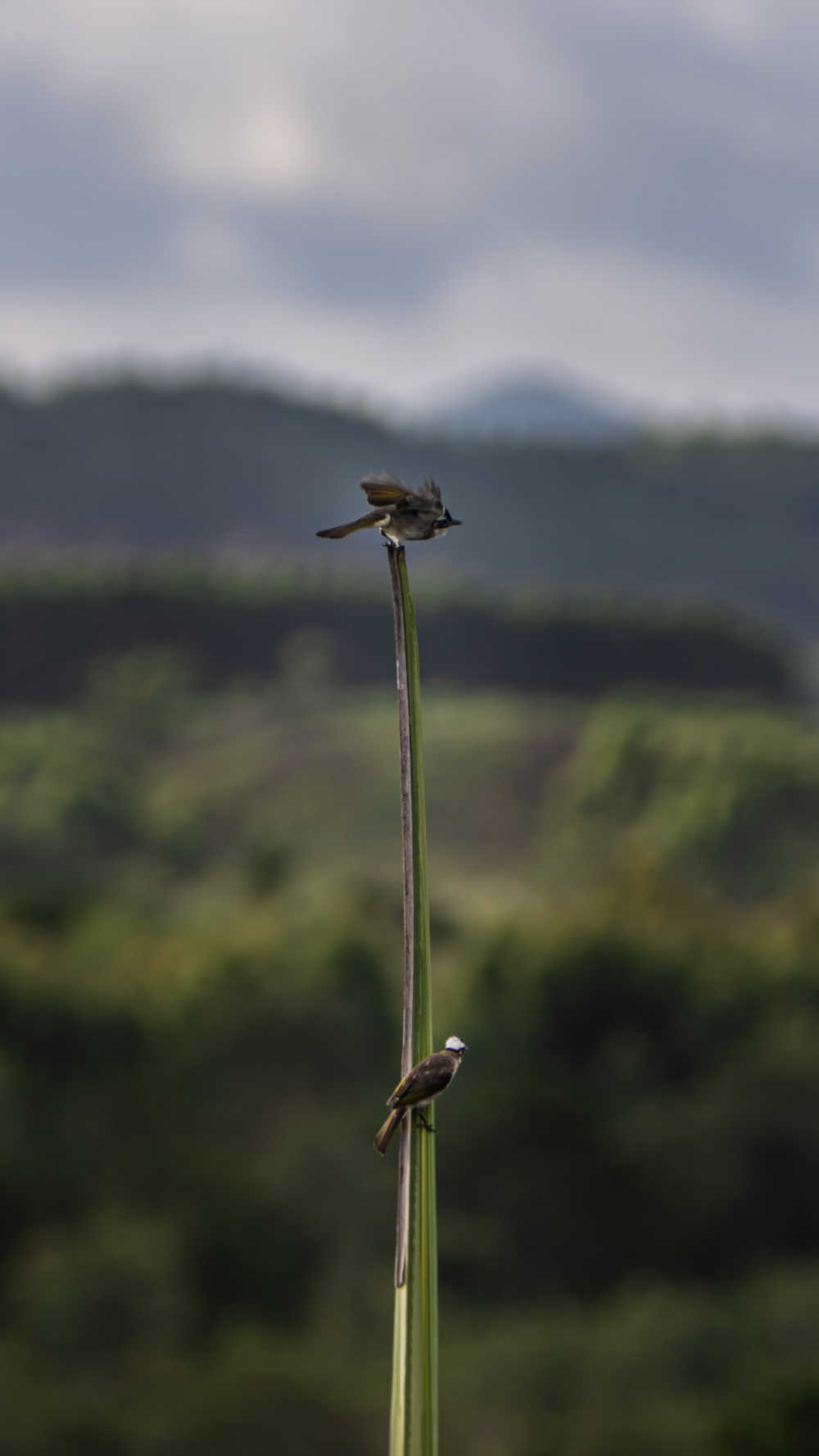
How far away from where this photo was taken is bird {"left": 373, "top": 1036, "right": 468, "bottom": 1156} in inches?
23.3

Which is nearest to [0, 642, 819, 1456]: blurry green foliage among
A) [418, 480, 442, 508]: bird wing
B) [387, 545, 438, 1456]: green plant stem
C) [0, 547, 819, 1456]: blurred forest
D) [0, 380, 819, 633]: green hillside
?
[0, 547, 819, 1456]: blurred forest

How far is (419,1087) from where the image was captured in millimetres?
595

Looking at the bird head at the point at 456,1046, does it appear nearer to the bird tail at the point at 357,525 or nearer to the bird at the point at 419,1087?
the bird at the point at 419,1087

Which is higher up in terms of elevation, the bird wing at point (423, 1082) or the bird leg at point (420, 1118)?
the bird wing at point (423, 1082)

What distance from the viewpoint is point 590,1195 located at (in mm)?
15422

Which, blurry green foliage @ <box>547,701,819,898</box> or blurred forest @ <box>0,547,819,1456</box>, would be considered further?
blurry green foliage @ <box>547,701,819,898</box>

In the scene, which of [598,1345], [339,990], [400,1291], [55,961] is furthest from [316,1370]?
[400,1291]

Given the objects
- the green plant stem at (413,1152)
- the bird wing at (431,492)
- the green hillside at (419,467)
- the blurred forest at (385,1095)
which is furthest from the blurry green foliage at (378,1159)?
the green hillside at (419,467)

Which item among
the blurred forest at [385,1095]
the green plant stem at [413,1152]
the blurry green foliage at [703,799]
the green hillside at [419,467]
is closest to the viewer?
the green plant stem at [413,1152]

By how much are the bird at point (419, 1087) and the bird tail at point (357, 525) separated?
9.0 inches

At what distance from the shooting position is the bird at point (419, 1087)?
591 millimetres

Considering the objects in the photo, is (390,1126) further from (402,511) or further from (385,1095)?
(385,1095)

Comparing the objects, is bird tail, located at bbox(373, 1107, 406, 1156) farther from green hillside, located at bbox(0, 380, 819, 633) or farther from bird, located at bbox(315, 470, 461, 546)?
green hillside, located at bbox(0, 380, 819, 633)

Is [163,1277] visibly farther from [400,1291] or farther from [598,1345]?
[400,1291]
